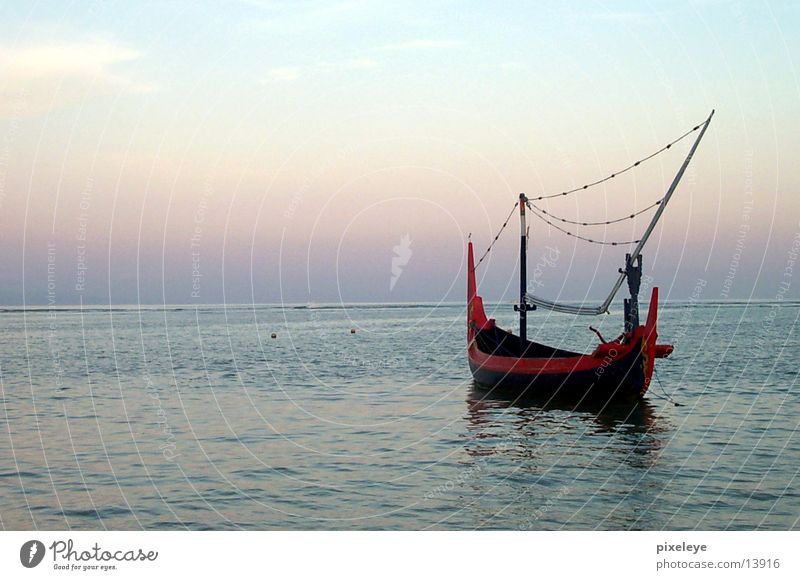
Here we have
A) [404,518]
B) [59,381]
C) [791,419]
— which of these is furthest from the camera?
[59,381]

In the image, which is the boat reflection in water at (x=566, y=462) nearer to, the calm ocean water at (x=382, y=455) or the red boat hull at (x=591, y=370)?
the calm ocean water at (x=382, y=455)

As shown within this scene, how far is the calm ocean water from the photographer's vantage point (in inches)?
661

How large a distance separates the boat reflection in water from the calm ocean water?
8 cm

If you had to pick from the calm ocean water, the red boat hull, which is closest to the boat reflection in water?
the calm ocean water

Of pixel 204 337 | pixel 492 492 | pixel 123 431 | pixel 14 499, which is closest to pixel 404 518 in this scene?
pixel 492 492

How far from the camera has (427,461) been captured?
2186cm

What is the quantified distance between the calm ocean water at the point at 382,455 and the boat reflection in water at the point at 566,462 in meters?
0.08

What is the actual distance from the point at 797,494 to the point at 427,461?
8.57m

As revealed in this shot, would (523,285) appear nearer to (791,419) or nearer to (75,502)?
(791,419)

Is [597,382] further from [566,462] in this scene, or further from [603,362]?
[566,462]

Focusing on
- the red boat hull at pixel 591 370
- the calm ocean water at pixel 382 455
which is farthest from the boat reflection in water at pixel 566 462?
the red boat hull at pixel 591 370

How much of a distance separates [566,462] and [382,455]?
4781 millimetres

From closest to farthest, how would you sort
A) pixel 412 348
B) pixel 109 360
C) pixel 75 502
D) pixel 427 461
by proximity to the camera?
pixel 75 502 → pixel 427 461 → pixel 109 360 → pixel 412 348
